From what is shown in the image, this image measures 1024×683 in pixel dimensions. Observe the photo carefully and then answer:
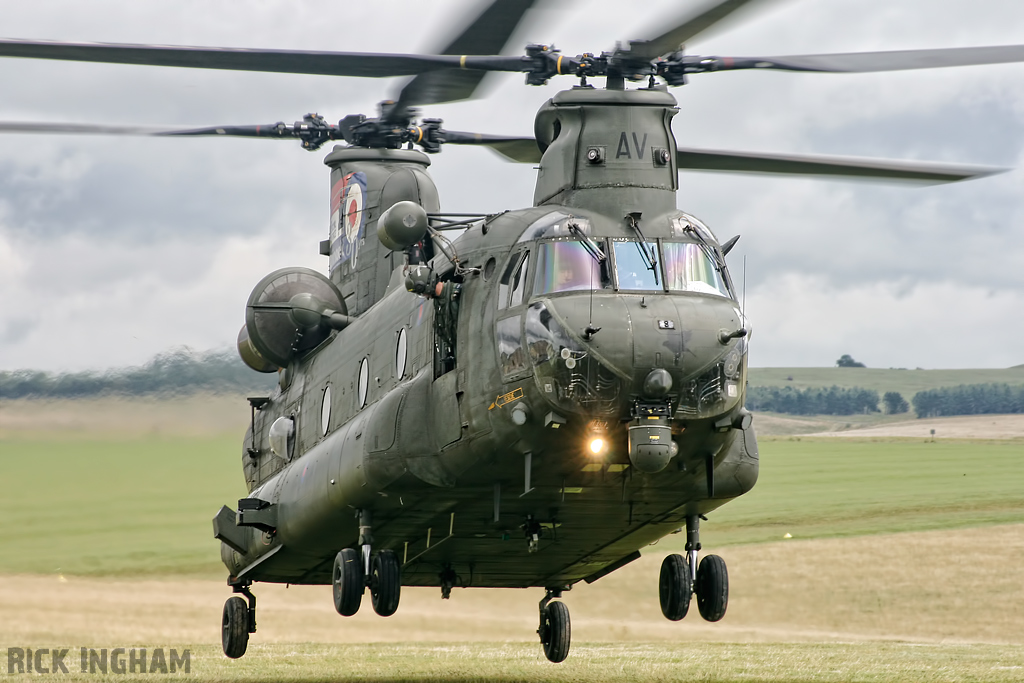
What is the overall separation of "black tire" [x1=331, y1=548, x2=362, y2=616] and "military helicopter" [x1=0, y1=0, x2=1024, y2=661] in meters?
0.02

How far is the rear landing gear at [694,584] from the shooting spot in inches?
544

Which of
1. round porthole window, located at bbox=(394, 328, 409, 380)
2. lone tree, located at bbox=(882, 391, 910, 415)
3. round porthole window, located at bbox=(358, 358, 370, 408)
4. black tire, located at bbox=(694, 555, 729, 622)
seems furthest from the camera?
lone tree, located at bbox=(882, 391, 910, 415)

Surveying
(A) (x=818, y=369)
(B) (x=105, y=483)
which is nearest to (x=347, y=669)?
(B) (x=105, y=483)

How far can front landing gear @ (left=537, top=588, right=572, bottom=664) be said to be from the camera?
1762 centimetres

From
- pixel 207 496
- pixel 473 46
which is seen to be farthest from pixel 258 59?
pixel 207 496

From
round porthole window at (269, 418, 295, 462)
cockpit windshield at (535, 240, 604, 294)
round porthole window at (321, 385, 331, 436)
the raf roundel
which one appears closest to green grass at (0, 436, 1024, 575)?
round porthole window at (269, 418, 295, 462)

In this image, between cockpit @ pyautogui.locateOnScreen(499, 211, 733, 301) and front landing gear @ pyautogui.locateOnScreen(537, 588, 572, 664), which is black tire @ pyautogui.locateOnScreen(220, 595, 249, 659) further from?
cockpit @ pyautogui.locateOnScreen(499, 211, 733, 301)

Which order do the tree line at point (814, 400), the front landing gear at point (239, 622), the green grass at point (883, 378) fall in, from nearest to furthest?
the front landing gear at point (239, 622), the tree line at point (814, 400), the green grass at point (883, 378)

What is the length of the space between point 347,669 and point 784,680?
22.9 feet

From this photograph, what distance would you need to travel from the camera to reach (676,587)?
13953mm

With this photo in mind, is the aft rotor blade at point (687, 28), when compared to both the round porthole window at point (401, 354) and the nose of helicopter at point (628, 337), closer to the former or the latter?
the nose of helicopter at point (628, 337)

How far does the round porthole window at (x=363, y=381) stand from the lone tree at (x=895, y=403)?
3766 inches

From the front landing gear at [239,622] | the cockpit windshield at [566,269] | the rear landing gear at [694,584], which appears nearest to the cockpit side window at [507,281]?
Answer: the cockpit windshield at [566,269]

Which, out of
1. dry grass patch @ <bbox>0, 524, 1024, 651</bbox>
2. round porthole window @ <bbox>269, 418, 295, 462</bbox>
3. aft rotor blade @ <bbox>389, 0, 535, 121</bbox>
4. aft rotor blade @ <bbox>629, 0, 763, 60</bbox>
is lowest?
dry grass patch @ <bbox>0, 524, 1024, 651</bbox>
